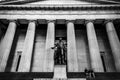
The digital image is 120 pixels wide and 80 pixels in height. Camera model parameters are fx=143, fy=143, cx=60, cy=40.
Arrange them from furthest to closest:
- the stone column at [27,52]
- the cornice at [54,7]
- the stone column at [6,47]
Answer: the cornice at [54,7] → the stone column at [6,47] → the stone column at [27,52]

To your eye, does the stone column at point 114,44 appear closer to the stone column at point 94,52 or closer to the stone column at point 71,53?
the stone column at point 94,52

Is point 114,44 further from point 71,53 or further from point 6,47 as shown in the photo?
point 6,47

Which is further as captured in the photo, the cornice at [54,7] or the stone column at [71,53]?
the cornice at [54,7]

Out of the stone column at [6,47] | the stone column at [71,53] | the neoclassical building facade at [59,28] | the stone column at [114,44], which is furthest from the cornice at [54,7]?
the stone column at [114,44]

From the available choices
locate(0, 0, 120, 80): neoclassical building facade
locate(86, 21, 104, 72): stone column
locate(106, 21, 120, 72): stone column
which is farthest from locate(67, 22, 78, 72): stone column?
locate(106, 21, 120, 72): stone column

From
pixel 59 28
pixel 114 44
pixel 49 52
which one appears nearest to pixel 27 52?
pixel 49 52

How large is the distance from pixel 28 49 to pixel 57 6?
873 cm

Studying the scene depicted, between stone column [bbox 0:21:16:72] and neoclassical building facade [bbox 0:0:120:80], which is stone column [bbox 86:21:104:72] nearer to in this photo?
neoclassical building facade [bbox 0:0:120:80]

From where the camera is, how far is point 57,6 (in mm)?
23594

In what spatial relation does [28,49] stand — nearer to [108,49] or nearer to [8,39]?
[8,39]

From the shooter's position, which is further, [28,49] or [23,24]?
[23,24]

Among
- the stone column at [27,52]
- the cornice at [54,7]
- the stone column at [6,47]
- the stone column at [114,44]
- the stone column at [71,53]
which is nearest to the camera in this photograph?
the stone column at [71,53]

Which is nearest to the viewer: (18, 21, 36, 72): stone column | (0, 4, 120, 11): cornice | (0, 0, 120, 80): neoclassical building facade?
(18, 21, 36, 72): stone column

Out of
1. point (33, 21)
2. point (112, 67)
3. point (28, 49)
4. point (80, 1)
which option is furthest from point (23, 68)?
point (80, 1)
